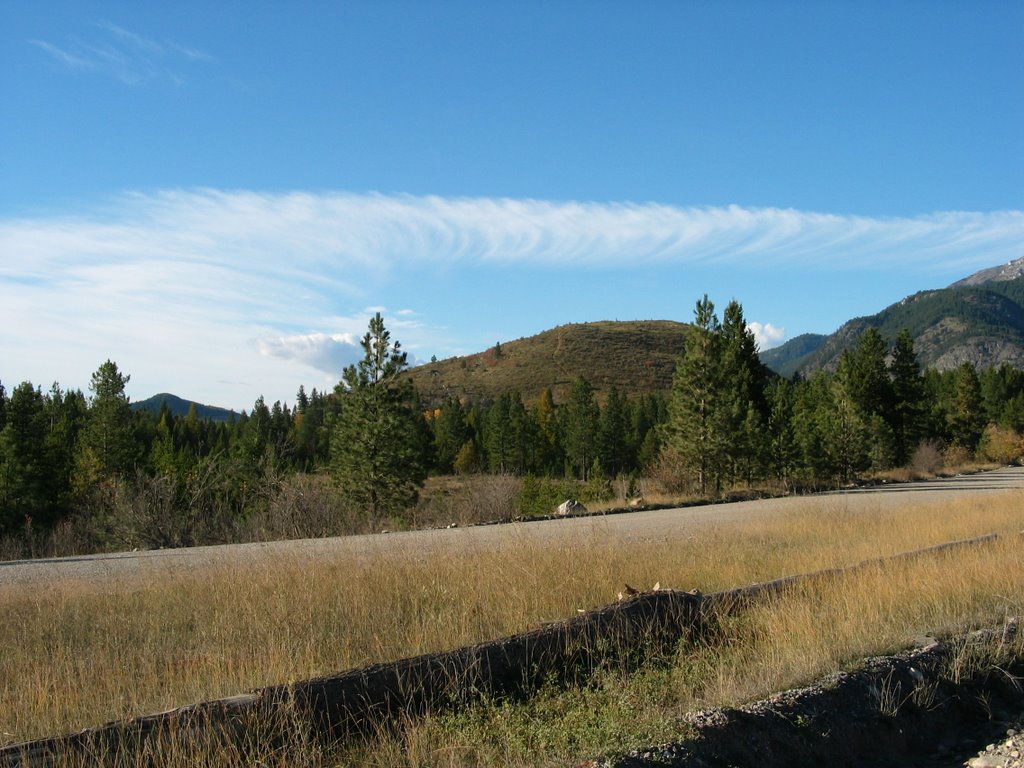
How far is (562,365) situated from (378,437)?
4954 inches

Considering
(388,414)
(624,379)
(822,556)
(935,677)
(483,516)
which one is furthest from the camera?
(624,379)

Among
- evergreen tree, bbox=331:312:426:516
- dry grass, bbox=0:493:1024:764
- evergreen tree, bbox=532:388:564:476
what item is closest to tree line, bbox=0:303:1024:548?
evergreen tree, bbox=331:312:426:516

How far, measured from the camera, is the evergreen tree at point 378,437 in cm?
3262

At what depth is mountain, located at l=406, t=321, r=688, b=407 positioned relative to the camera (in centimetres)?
14975

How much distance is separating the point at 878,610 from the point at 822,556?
3.72 metres

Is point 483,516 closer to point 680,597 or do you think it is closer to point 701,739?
point 680,597

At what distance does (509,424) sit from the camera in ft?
302

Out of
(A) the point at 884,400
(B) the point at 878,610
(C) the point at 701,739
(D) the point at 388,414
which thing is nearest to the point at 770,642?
(B) the point at 878,610

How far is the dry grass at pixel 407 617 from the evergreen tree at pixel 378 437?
21.9m

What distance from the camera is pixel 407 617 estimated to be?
7379 millimetres

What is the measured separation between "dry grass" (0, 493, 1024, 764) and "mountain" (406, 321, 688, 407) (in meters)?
131

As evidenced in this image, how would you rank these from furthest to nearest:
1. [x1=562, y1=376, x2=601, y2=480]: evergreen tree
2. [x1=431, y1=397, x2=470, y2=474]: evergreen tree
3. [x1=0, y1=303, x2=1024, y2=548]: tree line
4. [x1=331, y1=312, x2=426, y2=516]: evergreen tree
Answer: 1. [x1=431, y1=397, x2=470, y2=474]: evergreen tree
2. [x1=562, y1=376, x2=601, y2=480]: evergreen tree
3. [x1=331, y1=312, x2=426, y2=516]: evergreen tree
4. [x1=0, y1=303, x2=1024, y2=548]: tree line

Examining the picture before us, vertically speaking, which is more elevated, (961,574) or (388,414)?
(388,414)

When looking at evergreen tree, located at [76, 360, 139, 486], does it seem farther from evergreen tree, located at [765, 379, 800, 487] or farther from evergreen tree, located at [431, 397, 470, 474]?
evergreen tree, located at [431, 397, 470, 474]
